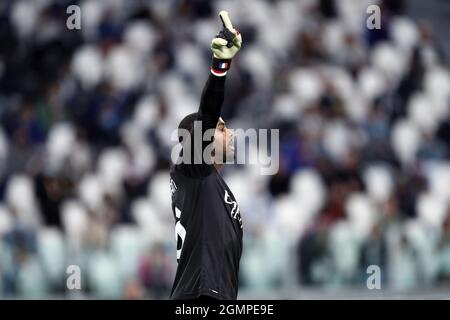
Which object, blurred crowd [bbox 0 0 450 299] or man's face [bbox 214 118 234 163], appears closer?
man's face [bbox 214 118 234 163]

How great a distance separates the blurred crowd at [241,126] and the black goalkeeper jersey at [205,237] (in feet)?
13.7

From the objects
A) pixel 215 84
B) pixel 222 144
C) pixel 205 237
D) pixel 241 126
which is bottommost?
pixel 205 237

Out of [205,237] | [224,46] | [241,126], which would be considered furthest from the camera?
[241,126]

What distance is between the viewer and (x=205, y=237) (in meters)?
5.62

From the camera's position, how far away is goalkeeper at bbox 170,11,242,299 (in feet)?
18.3

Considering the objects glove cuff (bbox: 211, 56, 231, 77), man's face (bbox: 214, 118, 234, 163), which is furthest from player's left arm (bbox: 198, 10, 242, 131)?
man's face (bbox: 214, 118, 234, 163)

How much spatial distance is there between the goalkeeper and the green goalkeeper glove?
316 mm

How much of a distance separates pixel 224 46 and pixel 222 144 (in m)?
0.59

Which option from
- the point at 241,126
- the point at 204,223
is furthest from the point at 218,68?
the point at 241,126

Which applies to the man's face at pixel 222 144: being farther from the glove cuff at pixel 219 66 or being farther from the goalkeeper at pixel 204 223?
the glove cuff at pixel 219 66

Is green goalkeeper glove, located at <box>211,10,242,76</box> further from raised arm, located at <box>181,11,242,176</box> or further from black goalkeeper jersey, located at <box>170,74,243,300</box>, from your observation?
black goalkeeper jersey, located at <box>170,74,243,300</box>

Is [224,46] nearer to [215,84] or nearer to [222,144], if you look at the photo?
[215,84]

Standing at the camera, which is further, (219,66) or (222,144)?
(222,144)

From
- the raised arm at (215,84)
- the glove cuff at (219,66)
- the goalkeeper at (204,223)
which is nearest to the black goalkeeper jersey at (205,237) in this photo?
the goalkeeper at (204,223)
